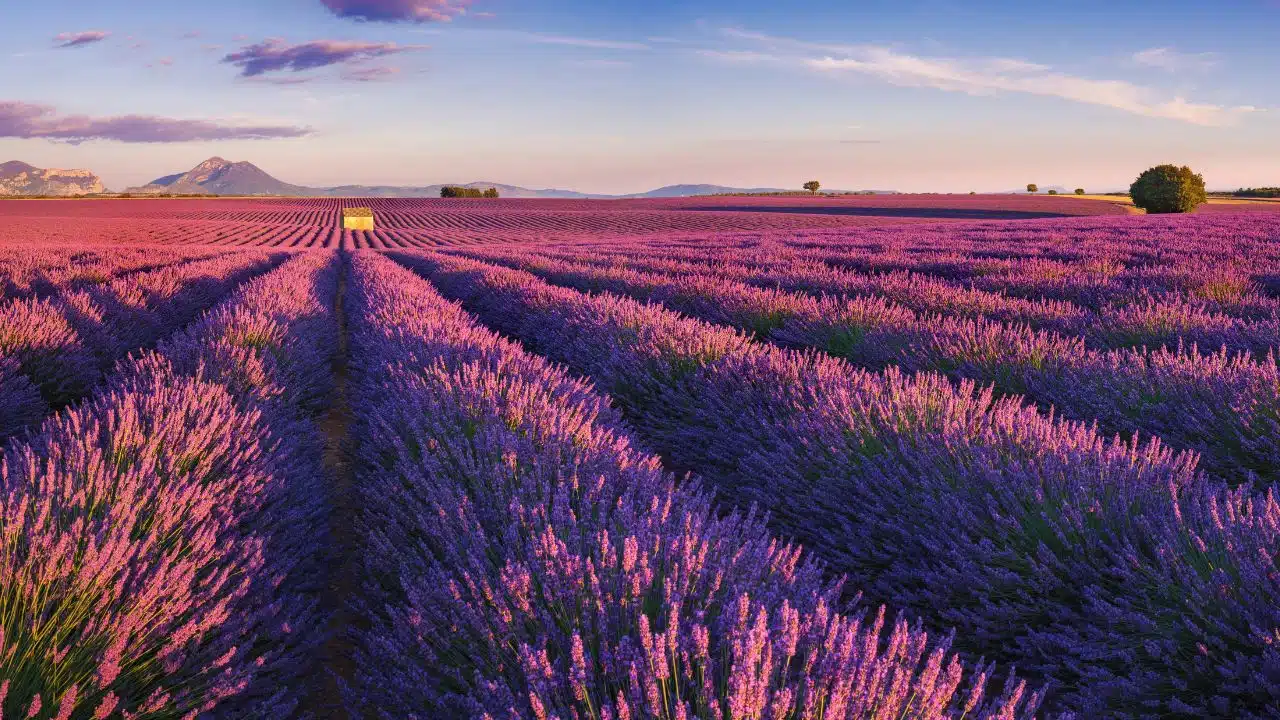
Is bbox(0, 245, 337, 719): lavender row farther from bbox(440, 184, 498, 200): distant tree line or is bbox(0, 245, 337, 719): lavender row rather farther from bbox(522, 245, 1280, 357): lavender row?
bbox(440, 184, 498, 200): distant tree line

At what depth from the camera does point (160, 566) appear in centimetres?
169

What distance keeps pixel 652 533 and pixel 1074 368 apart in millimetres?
3261

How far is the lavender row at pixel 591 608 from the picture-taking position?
1.17 metres

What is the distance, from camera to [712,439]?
361 centimetres

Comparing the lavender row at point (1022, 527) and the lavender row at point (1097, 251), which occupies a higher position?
the lavender row at point (1097, 251)

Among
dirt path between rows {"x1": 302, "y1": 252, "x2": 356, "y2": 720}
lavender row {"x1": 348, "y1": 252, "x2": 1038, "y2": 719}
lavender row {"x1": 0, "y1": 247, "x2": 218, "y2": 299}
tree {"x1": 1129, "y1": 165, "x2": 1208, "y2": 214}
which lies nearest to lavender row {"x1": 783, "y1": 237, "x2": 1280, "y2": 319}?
lavender row {"x1": 348, "y1": 252, "x2": 1038, "y2": 719}

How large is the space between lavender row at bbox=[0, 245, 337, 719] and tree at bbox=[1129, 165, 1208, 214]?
4884 cm

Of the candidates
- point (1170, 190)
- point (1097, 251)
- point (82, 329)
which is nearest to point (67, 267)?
point (82, 329)

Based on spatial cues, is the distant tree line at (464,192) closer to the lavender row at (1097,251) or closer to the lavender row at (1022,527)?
the lavender row at (1097,251)

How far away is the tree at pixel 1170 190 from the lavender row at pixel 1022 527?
153 feet

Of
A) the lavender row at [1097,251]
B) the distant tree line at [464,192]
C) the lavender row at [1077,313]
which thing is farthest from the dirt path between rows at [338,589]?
the distant tree line at [464,192]

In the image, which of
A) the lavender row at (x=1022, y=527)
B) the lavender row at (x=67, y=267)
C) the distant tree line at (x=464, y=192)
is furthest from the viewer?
the distant tree line at (x=464, y=192)

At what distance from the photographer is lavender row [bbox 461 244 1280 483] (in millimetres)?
2984

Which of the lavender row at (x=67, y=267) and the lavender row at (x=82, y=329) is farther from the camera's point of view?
the lavender row at (x=67, y=267)
